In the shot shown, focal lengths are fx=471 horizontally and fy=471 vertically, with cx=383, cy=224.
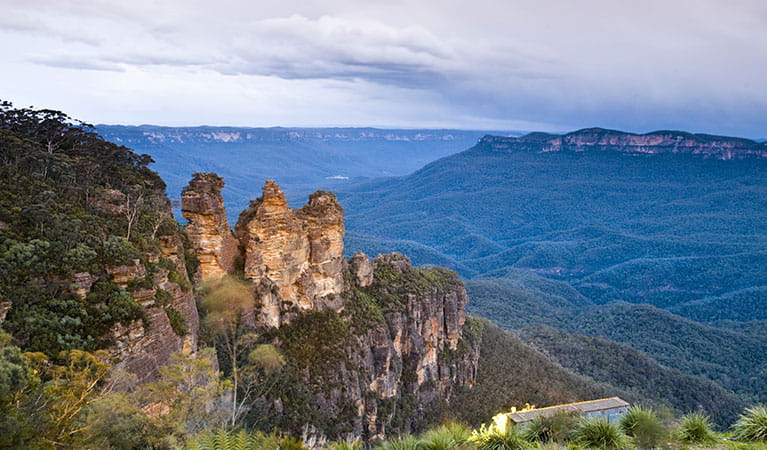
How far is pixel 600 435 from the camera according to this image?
1461 cm

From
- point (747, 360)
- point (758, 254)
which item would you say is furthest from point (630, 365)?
point (758, 254)

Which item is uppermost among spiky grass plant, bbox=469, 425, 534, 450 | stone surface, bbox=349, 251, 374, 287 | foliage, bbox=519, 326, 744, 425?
spiky grass plant, bbox=469, 425, 534, 450

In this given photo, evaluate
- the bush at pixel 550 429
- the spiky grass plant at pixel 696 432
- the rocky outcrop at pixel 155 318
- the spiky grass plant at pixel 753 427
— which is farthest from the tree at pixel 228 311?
the spiky grass plant at pixel 753 427

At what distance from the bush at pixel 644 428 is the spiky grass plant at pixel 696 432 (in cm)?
89

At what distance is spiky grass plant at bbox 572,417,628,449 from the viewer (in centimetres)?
1446

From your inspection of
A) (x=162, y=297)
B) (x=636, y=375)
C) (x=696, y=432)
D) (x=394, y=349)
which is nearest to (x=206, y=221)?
(x=162, y=297)

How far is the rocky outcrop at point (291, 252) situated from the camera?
3644 cm

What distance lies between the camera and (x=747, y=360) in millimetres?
89062

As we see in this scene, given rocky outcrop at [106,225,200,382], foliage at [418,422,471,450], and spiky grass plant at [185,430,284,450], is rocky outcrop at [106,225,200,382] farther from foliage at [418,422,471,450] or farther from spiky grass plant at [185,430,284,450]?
foliage at [418,422,471,450]

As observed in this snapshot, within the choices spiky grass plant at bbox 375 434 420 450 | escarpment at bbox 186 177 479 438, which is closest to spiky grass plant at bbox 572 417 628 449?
spiky grass plant at bbox 375 434 420 450

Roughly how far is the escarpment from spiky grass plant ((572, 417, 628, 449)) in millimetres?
21771

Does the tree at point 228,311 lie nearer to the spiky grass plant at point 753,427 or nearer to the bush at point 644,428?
the bush at point 644,428

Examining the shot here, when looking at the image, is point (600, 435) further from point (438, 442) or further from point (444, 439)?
Result: point (438, 442)

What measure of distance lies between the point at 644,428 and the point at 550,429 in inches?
108
